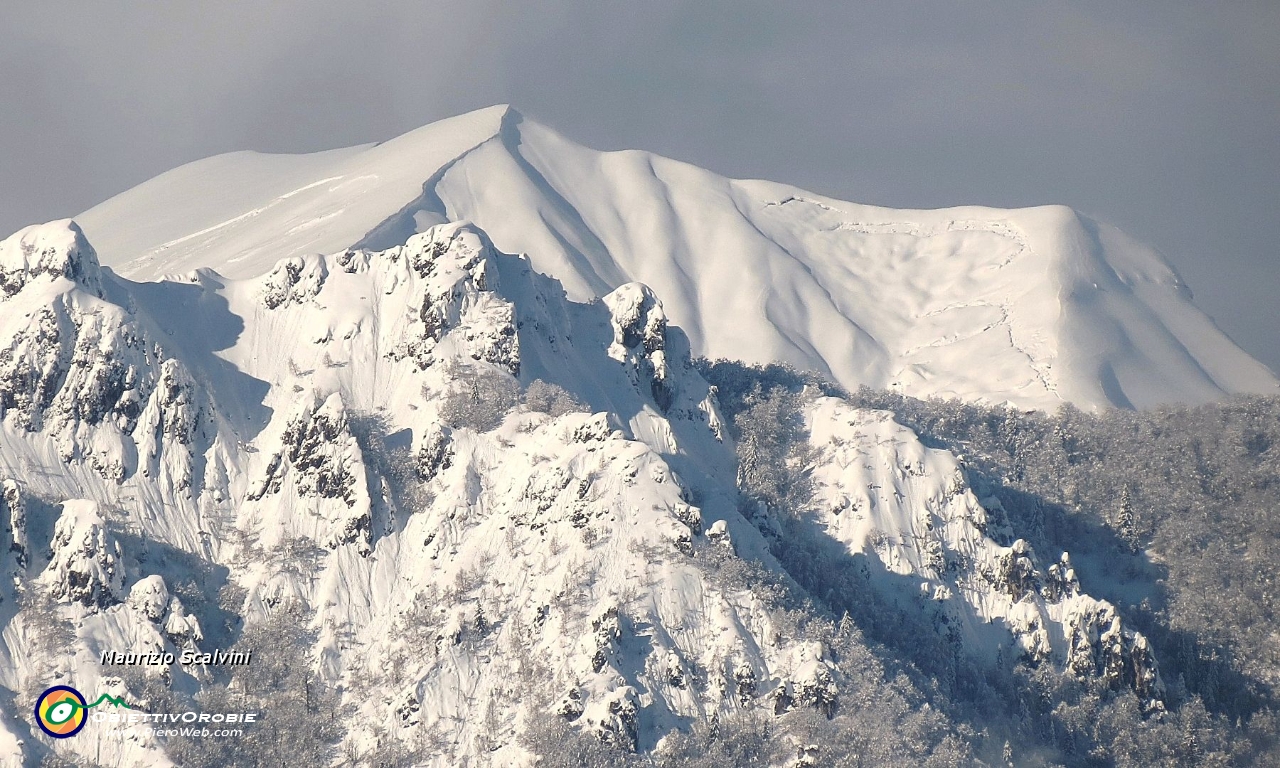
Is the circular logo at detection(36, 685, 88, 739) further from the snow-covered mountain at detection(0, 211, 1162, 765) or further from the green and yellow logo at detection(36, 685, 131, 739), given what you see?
the snow-covered mountain at detection(0, 211, 1162, 765)

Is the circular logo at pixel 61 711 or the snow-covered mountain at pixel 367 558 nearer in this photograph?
the circular logo at pixel 61 711

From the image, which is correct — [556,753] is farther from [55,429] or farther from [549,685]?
[55,429]

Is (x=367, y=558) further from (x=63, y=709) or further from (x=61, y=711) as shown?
(x=61, y=711)

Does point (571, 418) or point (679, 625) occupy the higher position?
point (571, 418)

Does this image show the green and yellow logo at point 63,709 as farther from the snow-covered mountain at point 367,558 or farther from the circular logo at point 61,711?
the snow-covered mountain at point 367,558

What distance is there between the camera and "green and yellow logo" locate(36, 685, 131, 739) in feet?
527

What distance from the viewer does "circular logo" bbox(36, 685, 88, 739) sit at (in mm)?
160500

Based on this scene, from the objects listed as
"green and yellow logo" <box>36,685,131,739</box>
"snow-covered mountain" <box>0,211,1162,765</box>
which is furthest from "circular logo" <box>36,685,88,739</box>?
"snow-covered mountain" <box>0,211,1162,765</box>

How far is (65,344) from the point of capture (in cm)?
18962

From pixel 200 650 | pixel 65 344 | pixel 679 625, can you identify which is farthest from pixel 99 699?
pixel 679 625

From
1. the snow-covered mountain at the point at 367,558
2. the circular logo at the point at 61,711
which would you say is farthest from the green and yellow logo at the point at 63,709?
the snow-covered mountain at the point at 367,558

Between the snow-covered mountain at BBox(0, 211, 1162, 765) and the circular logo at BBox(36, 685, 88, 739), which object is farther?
the snow-covered mountain at BBox(0, 211, 1162, 765)

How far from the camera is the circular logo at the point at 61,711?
160500 millimetres

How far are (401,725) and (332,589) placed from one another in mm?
22894
